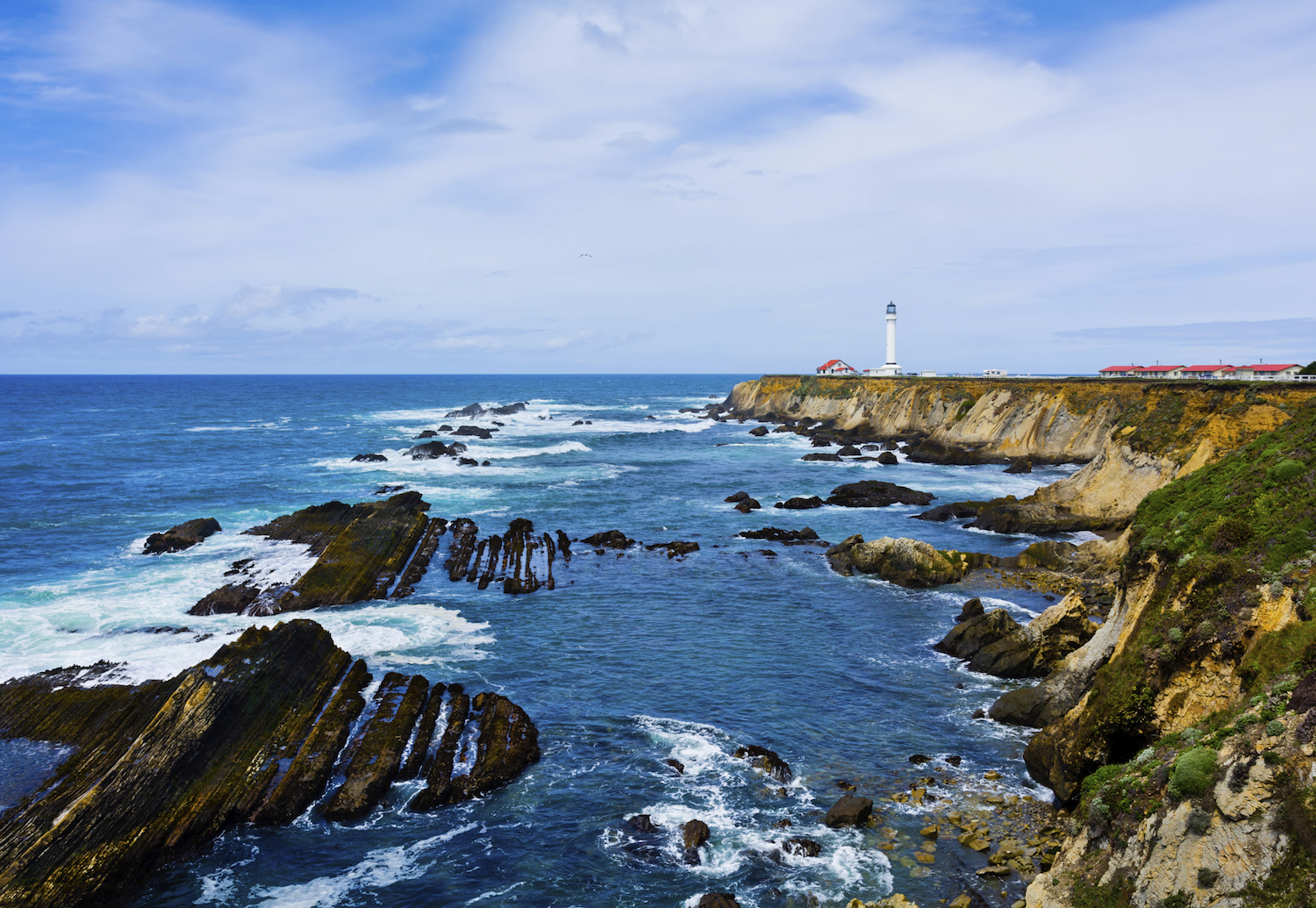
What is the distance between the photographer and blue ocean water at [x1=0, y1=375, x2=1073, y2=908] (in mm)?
14055

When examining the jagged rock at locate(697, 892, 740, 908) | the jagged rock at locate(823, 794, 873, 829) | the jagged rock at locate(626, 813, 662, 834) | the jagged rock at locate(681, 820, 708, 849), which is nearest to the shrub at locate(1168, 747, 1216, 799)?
the jagged rock at locate(823, 794, 873, 829)

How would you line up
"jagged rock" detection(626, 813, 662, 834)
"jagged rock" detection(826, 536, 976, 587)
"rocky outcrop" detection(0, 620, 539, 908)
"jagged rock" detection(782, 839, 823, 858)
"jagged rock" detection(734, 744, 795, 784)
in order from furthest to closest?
"jagged rock" detection(826, 536, 976, 587)
"jagged rock" detection(734, 744, 795, 784)
"jagged rock" detection(626, 813, 662, 834)
"jagged rock" detection(782, 839, 823, 858)
"rocky outcrop" detection(0, 620, 539, 908)

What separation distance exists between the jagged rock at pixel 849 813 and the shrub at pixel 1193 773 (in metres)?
6.53

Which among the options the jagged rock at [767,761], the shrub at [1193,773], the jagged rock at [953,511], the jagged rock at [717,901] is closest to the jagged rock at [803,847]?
the jagged rock at [717,901]

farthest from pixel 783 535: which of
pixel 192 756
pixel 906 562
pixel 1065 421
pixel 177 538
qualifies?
pixel 1065 421

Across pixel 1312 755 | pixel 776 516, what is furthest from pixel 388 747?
pixel 776 516

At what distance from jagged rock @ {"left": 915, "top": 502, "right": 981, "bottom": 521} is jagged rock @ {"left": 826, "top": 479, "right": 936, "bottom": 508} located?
421cm

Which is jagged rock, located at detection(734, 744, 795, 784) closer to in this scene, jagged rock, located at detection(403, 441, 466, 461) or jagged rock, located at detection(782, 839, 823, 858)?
jagged rock, located at detection(782, 839, 823, 858)

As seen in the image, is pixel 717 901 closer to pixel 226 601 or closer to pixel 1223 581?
pixel 1223 581

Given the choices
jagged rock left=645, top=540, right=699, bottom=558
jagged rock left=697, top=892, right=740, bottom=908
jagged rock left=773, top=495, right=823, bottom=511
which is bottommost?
jagged rock left=697, top=892, right=740, bottom=908

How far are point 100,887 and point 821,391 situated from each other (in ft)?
336

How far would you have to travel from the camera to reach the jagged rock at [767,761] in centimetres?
1709

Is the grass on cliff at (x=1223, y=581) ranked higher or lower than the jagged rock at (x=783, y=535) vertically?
higher

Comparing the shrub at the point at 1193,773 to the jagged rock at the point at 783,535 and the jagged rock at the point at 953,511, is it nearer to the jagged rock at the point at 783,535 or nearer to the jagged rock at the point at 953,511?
the jagged rock at the point at 783,535
